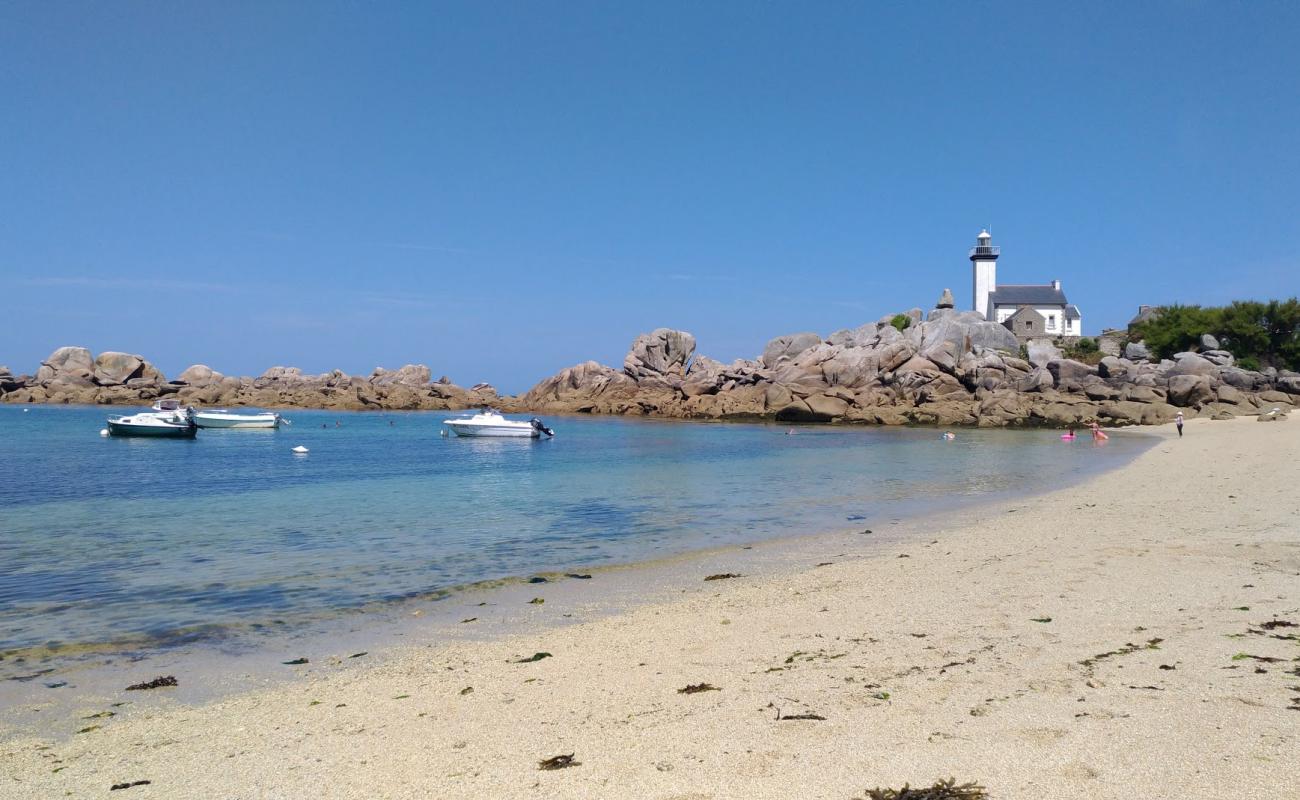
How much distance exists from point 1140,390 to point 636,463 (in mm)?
42725

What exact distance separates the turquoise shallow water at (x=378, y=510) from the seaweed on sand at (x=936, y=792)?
8313 mm

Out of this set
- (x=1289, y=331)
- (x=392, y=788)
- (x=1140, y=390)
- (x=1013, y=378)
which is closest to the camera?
(x=392, y=788)

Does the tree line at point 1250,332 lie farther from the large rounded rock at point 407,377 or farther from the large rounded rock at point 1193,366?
the large rounded rock at point 407,377

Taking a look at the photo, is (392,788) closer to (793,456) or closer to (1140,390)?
(793,456)

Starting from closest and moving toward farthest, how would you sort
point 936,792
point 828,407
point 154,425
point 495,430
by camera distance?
point 936,792 < point 154,425 < point 495,430 < point 828,407

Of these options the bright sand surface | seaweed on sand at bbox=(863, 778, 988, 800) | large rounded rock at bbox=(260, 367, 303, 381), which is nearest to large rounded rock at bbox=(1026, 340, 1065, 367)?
the bright sand surface

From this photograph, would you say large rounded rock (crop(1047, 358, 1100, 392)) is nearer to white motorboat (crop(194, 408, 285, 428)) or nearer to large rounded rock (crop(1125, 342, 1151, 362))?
Result: large rounded rock (crop(1125, 342, 1151, 362))

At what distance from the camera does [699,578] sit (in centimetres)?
1259

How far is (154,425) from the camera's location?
50.9 m

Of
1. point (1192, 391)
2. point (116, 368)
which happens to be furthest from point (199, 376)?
point (1192, 391)

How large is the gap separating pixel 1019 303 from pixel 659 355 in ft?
140

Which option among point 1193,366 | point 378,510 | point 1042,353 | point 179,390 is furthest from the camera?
point 179,390

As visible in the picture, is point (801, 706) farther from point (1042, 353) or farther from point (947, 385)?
point (1042, 353)

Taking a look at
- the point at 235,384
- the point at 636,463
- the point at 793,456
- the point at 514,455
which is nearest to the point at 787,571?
the point at 636,463
